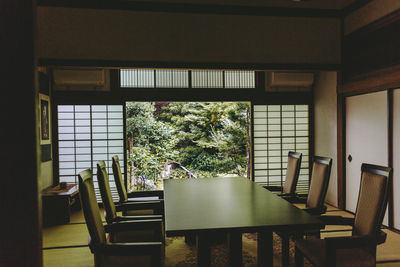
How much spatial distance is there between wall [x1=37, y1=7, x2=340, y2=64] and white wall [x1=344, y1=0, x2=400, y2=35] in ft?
0.88

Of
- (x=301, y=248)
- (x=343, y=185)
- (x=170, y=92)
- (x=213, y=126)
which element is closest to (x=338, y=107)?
(x=343, y=185)

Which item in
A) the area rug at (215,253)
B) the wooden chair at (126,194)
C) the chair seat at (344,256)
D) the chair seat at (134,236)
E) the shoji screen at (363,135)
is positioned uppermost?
the shoji screen at (363,135)

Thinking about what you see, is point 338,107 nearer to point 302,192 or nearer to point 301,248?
point 302,192

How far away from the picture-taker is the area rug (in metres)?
2.61

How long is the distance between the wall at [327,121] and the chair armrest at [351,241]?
3.05 meters

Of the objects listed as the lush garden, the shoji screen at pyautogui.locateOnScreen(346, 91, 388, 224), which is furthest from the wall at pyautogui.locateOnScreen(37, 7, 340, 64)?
the lush garden

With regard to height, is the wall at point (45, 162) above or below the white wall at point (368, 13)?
below

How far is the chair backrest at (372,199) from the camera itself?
178 centimetres

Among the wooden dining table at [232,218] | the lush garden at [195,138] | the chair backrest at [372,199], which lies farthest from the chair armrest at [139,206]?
the lush garden at [195,138]

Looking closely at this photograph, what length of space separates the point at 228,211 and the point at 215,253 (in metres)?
1.02

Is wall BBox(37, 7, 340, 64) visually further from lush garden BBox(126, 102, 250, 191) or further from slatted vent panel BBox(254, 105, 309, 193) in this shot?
lush garden BBox(126, 102, 250, 191)

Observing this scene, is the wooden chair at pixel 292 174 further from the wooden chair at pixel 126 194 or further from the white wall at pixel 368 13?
the white wall at pixel 368 13

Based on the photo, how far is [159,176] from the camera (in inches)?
288

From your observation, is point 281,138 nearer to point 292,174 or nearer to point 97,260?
point 292,174
